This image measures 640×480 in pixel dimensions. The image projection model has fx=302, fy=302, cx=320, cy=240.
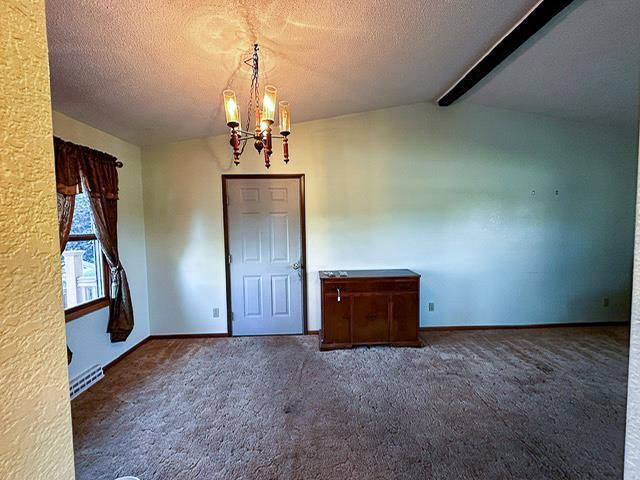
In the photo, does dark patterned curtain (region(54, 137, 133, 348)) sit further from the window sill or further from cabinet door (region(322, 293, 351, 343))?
cabinet door (region(322, 293, 351, 343))

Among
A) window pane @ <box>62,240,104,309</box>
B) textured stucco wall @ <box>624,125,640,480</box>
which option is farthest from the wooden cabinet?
textured stucco wall @ <box>624,125,640,480</box>

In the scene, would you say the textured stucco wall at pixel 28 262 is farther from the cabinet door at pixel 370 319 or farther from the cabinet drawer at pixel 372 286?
the cabinet door at pixel 370 319

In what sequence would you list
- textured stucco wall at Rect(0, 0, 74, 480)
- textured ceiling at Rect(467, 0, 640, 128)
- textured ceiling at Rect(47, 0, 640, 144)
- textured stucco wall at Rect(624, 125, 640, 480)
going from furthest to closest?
textured ceiling at Rect(467, 0, 640, 128), textured ceiling at Rect(47, 0, 640, 144), textured stucco wall at Rect(624, 125, 640, 480), textured stucco wall at Rect(0, 0, 74, 480)

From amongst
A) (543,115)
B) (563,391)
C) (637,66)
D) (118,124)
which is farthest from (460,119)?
(118,124)

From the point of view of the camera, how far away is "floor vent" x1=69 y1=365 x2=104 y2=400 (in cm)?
248

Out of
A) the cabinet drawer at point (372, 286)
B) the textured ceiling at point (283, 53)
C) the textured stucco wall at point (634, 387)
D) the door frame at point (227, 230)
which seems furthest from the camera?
the door frame at point (227, 230)

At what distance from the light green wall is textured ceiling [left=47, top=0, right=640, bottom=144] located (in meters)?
0.53

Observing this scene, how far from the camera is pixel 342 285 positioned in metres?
3.31

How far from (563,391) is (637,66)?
9.36 feet

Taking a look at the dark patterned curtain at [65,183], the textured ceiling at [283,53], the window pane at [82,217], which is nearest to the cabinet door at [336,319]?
the textured ceiling at [283,53]

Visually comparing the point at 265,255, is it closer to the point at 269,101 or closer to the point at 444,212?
the point at 269,101

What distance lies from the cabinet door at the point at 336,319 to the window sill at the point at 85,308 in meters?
2.17

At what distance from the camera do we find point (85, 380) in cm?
260

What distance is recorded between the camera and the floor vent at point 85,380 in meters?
2.48
